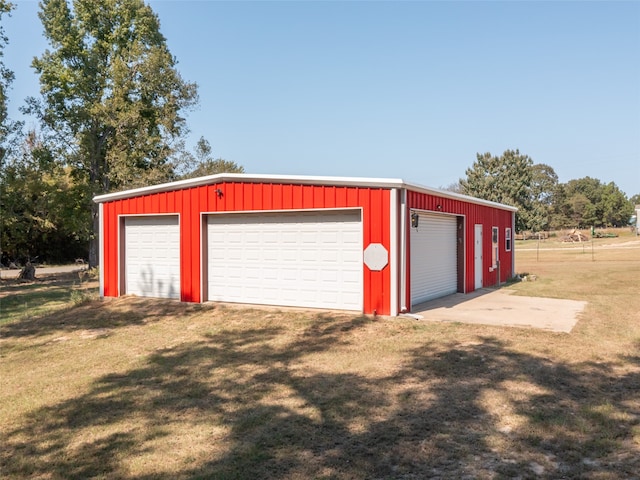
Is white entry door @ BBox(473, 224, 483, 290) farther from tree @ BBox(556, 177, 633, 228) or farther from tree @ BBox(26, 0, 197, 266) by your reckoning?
tree @ BBox(556, 177, 633, 228)

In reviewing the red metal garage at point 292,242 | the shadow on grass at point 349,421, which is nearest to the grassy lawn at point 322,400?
the shadow on grass at point 349,421

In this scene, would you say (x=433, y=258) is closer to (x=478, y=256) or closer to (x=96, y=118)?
(x=478, y=256)

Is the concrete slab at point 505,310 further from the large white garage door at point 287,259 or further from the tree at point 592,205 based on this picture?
the tree at point 592,205

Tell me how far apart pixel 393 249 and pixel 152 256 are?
6.86 meters

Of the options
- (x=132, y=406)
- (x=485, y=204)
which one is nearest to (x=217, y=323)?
(x=132, y=406)

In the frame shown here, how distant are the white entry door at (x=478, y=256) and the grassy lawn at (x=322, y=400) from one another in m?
5.18

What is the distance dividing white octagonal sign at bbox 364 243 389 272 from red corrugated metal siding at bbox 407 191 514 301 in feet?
2.76

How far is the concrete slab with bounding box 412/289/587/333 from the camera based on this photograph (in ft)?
29.0

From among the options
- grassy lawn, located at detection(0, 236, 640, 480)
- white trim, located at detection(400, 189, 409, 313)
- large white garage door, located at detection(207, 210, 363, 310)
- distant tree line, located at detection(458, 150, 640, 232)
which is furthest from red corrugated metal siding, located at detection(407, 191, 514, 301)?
distant tree line, located at detection(458, 150, 640, 232)

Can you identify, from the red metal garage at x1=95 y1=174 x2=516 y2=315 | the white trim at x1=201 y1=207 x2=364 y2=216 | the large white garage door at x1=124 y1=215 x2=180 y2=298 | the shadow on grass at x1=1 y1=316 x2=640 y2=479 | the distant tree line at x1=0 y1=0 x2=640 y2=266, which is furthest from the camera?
the distant tree line at x1=0 y1=0 x2=640 y2=266

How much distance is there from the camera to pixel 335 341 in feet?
25.3

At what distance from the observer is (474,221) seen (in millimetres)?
14375

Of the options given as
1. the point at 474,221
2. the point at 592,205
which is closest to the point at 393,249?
the point at 474,221

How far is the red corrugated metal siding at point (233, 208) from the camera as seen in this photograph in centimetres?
942
